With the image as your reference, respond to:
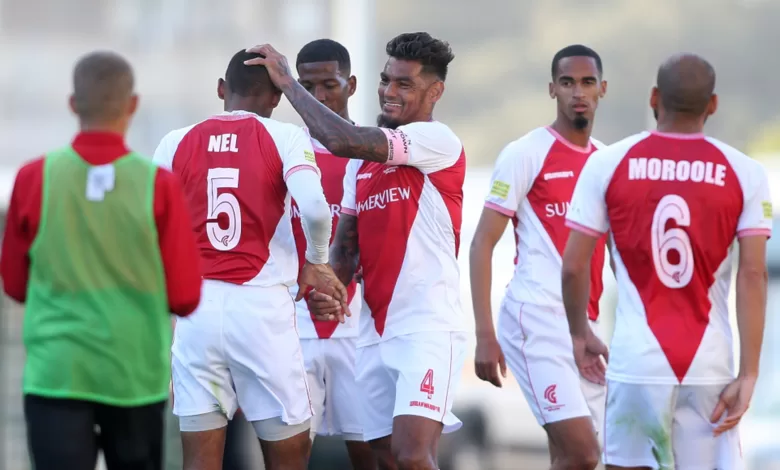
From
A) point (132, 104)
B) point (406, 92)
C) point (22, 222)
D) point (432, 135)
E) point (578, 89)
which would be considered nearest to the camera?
point (22, 222)

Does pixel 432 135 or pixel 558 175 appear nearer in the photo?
pixel 432 135

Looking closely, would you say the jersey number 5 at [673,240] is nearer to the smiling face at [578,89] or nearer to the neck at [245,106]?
the neck at [245,106]

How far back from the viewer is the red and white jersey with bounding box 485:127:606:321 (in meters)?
8.01

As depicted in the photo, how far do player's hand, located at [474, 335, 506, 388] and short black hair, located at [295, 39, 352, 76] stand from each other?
6.50ft

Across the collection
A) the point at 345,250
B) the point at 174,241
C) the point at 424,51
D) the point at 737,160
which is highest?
the point at 424,51

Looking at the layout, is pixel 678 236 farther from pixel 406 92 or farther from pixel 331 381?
pixel 331 381

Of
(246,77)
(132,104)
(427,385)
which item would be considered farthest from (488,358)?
(132,104)

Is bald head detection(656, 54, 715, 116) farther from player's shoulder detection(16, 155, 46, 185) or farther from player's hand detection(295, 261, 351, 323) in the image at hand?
player's shoulder detection(16, 155, 46, 185)

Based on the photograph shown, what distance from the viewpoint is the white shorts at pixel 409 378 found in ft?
23.2

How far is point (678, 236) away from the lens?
590cm

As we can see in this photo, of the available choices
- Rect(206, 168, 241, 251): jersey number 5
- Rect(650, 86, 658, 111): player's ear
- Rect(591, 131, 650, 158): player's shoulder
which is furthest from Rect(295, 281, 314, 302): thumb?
Rect(650, 86, 658, 111): player's ear

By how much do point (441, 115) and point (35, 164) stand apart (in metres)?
18.3

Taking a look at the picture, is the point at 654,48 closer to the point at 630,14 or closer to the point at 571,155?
the point at 630,14

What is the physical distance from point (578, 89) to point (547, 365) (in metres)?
1.69
